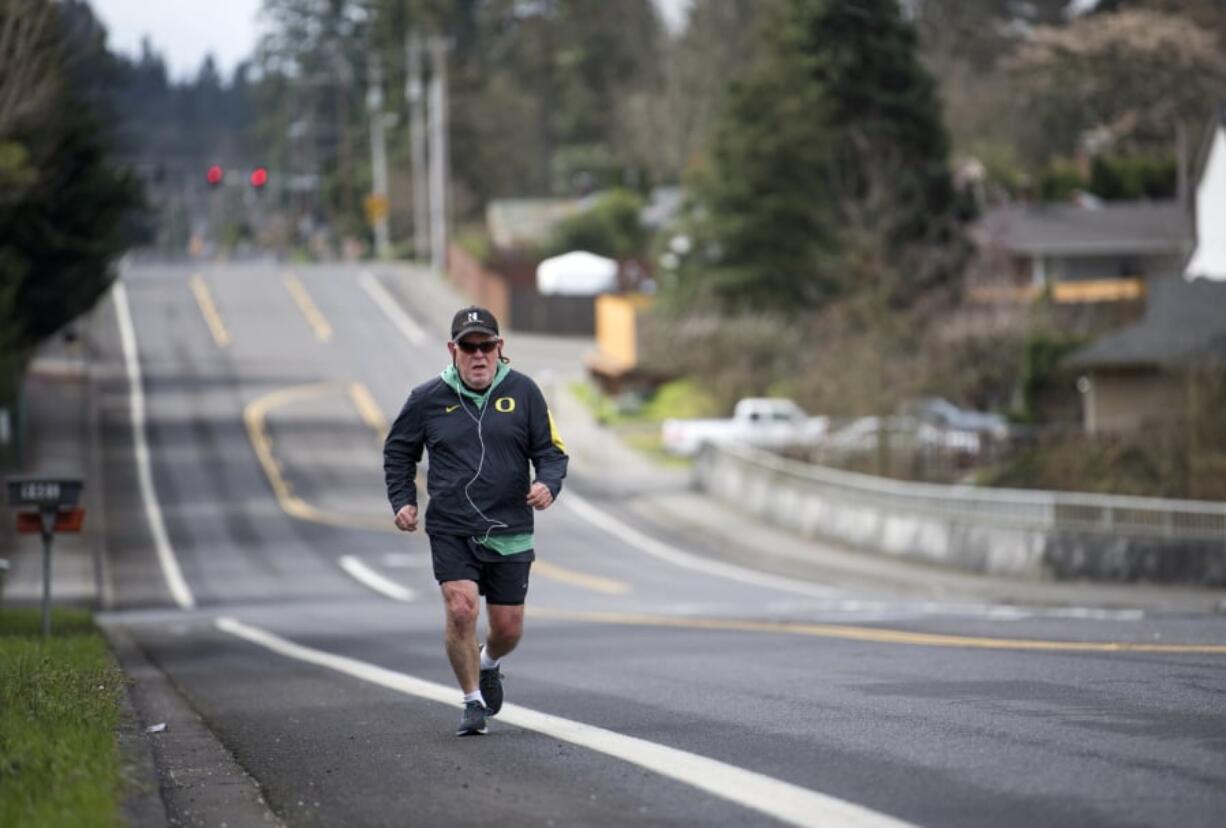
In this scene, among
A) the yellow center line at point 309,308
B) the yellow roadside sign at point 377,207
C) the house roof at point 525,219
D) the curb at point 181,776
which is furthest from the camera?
the yellow roadside sign at point 377,207

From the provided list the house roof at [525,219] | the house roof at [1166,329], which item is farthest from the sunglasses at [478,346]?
the house roof at [525,219]

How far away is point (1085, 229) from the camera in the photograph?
82.9 meters

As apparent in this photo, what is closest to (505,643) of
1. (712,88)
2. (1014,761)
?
(1014,761)

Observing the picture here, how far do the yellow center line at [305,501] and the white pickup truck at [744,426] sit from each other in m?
7.95

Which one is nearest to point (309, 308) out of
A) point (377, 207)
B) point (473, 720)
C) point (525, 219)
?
point (377, 207)

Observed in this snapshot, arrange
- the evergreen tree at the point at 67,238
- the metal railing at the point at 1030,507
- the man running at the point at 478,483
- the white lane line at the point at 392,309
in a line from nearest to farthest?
the man running at the point at 478,483 < the metal railing at the point at 1030,507 < the evergreen tree at the point at 67,238 < the white lane line at the point at 392,309

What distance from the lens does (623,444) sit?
205 feet

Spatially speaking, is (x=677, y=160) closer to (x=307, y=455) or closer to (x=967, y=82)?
(x=967, y=82)

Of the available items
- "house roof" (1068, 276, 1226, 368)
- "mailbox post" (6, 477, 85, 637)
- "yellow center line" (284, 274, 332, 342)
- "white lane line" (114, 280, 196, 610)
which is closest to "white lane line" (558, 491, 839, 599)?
"white lane line" (114, 280, 196, 610)

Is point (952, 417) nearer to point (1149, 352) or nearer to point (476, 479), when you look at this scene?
point (1149, 352)

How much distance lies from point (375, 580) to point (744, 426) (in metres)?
20.8

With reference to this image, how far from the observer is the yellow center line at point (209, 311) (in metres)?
80.9

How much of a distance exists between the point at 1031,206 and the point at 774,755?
3118 inches

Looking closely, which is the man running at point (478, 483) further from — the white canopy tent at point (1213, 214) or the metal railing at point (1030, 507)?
the white canopy tent at point (1213, 214)
